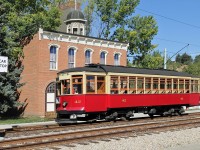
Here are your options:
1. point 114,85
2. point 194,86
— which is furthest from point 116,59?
point 114,85

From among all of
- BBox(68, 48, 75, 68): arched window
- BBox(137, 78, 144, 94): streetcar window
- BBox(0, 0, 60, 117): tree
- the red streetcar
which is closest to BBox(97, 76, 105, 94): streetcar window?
the red streetcar

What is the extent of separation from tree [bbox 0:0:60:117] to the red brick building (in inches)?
36.3

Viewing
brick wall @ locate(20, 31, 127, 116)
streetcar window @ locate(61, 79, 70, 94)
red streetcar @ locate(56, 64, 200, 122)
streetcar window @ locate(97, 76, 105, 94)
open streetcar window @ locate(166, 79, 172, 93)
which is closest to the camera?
red streetcar @ locate(56, 64, 200, 122)

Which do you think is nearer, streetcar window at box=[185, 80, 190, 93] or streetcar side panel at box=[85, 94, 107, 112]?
streetcar side panel at box=[85, 94, 107, 112]

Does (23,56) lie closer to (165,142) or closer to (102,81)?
(102,81)

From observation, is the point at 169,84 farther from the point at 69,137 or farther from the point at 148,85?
the point at 69,137

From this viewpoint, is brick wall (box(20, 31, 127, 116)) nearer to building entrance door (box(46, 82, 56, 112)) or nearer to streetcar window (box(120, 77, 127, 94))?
building entrance door (box(46, 82, 56, 112))

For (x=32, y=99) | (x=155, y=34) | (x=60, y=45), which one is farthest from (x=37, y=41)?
(x=155, y=34)

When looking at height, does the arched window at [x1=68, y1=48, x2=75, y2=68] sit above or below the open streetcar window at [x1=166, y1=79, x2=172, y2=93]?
above

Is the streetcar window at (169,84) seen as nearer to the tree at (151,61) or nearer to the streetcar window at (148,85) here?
the streetcar window at (148,85)

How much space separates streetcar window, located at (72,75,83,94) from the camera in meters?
18.3

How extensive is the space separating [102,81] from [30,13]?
20.5m

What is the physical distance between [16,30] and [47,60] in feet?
22.8

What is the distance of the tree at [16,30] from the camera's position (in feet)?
86.7
